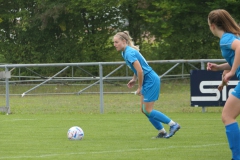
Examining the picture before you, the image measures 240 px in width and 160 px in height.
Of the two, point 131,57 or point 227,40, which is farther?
point 131,57

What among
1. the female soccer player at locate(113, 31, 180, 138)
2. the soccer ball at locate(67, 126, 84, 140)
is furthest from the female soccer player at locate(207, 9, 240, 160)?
the soccer ball at locate(67, 126, 84, 140)

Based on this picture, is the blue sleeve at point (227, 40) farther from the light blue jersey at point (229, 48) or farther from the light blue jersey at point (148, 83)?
the light blue jersey at point (148, 83)

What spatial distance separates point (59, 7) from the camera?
41781 millimetres

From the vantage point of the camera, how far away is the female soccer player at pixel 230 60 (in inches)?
337

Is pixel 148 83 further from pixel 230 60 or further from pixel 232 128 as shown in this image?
pixel 232 128

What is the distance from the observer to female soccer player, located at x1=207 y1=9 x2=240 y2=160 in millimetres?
8555

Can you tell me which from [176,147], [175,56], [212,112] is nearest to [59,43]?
[175,56]

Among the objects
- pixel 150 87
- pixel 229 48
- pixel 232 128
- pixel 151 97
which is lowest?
pixel 232 128

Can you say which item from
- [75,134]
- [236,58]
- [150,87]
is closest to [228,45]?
[236,58]

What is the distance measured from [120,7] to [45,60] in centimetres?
561

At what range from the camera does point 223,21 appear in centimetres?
876

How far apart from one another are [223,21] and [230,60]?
50 centimetres

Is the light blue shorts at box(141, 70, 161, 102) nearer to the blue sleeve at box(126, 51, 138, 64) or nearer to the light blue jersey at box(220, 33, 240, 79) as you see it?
the blue sleeve at box(126, 51, 138, 64)

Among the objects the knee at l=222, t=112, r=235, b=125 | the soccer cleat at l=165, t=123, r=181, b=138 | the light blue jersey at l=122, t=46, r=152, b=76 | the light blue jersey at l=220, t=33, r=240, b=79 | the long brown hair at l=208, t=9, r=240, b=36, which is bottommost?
the soccer cleat at l=165, t=123, r=181, b=138
